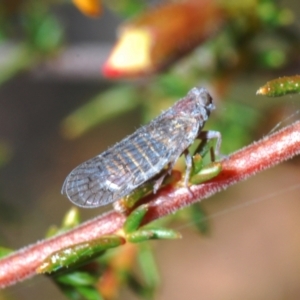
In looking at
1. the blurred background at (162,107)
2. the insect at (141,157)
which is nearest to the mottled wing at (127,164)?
the insect at (141,157)

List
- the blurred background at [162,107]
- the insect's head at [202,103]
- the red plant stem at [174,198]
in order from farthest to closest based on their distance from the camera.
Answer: the blurred background at [162,107] < the insect's head at [202,103] < the red plant stem at [174,198]

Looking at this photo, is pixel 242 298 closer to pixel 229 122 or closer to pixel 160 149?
pixel 229 122

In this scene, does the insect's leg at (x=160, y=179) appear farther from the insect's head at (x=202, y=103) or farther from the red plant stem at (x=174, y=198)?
the insect's head at (x=202, y=103)

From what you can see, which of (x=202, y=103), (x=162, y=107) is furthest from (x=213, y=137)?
(x=162, y=107)

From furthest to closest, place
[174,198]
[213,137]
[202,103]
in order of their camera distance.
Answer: [202,103], [213,137], [174,198]

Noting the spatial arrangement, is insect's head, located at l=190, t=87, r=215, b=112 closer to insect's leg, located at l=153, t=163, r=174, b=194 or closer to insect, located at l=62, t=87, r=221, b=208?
insect, located at l=62, t=87, r=221, b=208

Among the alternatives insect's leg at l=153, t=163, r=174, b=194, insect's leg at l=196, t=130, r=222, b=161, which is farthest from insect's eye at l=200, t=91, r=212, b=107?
insect's leg at l=153, t=163, r=174, b=194

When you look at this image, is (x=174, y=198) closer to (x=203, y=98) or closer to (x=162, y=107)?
(x=203, y=98)

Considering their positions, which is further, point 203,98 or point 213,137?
point 203,98
